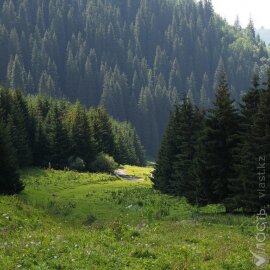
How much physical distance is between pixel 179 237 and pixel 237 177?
1333cm

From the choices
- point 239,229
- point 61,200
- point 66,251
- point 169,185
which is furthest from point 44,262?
point 169,185

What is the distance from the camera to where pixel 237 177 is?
99.8 ft

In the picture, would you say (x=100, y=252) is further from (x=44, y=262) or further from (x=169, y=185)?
(x=169, y=185)

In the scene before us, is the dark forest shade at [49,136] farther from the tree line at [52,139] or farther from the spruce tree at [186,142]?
the spruce tree at [186,142]

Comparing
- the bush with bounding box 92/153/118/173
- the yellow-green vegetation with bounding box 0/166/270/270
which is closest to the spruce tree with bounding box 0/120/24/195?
the yellow-green vegetation with bounding box 0/166/270/270

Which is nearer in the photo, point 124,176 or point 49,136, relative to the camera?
point 49,136

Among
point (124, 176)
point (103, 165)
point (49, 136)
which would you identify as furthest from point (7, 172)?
point (124, 176)

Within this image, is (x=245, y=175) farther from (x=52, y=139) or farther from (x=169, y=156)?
(x=52, y=139)

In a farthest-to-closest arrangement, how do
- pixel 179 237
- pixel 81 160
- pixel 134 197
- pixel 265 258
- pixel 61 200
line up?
pixel 81 160, pixel 134 197, pixel 61 200, pixel 179 237, pixel 265 258

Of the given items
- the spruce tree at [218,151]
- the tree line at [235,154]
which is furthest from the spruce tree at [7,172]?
the spruce tree at [218,151]

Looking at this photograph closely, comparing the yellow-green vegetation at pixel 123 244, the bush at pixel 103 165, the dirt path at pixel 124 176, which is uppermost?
the bush at pixel 103 165

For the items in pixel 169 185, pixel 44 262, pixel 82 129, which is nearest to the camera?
pixel 44 262

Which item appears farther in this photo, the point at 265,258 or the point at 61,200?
the point at 61,200

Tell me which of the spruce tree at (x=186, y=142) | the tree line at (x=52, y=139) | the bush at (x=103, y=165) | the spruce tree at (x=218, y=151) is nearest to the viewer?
the spruce tree at (x=218, y=151)
